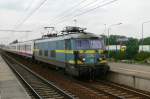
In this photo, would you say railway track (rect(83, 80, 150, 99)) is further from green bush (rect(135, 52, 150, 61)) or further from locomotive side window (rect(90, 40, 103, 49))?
green bush (rect(135, 52, 150, 61))

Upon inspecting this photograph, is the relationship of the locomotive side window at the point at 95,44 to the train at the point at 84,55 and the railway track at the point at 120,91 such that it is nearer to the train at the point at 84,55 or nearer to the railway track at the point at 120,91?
the train at the point at 84,55

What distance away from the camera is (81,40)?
64.7 ft

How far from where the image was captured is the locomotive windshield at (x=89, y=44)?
19.5 meters

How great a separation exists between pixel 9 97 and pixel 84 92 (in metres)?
4.00

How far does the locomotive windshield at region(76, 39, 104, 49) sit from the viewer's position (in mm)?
19531

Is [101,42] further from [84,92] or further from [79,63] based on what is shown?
[84,92]

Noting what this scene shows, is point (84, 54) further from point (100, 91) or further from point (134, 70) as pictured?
point (134, 70)

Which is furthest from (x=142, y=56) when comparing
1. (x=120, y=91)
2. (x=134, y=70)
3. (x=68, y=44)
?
(x=120, y=91)

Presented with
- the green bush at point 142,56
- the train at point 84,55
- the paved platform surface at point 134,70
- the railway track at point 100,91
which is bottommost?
the railway track at point 100,91

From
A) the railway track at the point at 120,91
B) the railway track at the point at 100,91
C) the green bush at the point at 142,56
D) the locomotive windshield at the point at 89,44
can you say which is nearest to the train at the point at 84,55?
the locomotive windshield at the point at 89,44

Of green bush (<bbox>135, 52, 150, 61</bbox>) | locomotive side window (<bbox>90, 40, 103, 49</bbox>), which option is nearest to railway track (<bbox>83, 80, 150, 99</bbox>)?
locomotive side window (<bbox>90, 40, 103, 49</bbox>)

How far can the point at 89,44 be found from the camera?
64.9 feet

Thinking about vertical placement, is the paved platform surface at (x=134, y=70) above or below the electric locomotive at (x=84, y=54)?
below

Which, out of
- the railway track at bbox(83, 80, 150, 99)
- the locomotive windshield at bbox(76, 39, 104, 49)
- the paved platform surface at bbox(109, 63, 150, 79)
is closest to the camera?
the railway track at bbox(83, 80, 150, 99)
